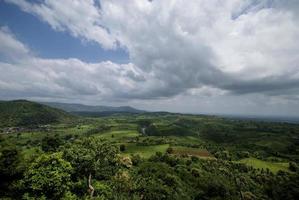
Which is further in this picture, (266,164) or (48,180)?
(266,164)

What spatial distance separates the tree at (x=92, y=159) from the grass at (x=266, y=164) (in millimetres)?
91187

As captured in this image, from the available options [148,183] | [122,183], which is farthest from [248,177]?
[122,183]

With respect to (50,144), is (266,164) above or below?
below

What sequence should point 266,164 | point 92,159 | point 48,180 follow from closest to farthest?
1. point 48,180
2. point 92,159
3. point 266,164

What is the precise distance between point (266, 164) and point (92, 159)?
10869 cm

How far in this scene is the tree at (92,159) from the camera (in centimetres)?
5112

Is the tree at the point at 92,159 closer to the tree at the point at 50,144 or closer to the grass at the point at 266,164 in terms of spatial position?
the tree at the point at 50,144

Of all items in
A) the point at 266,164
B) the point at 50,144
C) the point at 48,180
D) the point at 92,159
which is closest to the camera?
the point at 48,180

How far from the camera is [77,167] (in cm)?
5078

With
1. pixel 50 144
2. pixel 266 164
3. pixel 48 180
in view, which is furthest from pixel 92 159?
pixel 266 164

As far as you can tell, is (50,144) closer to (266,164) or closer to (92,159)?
(92,159)

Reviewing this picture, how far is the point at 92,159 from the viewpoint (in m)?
51.4

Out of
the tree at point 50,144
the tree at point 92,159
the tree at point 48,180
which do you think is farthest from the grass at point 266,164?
the tree at point 48,180

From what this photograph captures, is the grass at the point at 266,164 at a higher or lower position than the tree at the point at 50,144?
lower
